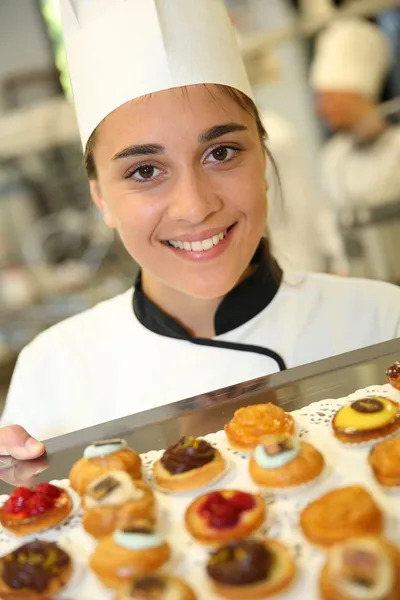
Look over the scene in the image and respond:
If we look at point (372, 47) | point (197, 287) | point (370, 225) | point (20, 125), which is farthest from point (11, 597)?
point (20, 125)

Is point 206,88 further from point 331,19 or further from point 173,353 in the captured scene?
point 331,19

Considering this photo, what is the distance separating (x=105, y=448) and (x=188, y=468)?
0.40 feet

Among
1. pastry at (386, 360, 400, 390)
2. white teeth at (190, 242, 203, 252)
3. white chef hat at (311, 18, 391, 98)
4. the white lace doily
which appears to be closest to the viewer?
the white lace doily

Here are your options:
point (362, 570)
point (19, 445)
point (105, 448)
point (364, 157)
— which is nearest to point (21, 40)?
point (364, 157)

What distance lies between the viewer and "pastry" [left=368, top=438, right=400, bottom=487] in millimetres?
767

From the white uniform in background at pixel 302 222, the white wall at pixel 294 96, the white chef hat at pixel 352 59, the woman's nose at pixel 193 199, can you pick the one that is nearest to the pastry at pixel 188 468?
the woman's nose at pixel 193 199

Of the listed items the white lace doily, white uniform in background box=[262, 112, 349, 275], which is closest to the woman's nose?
the white lace doily

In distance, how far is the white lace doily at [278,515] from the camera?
2.29ft

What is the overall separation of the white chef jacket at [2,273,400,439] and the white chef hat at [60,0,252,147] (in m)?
0.45

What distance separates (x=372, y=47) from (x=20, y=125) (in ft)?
5.89

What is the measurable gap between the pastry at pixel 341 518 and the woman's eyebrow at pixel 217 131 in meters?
0.63

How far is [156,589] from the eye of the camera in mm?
653

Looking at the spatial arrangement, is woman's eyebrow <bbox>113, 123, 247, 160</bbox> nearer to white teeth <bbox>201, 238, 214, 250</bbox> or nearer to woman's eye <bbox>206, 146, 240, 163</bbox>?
woman's eye <bbox>206, 146, 240, 163</bbox>

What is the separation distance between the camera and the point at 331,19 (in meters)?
3.50
